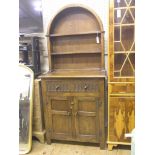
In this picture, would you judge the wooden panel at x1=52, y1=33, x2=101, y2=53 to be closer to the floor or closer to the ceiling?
the ceiling

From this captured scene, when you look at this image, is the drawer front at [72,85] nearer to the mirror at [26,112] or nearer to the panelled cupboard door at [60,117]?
the panelled cupboard door at [60,117]

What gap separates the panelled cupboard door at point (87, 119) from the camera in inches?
98.6

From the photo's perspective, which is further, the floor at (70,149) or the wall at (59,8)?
the wall at (59,8)

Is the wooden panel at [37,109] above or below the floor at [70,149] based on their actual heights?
above

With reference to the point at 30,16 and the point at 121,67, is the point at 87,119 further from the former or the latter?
the point at 30,16

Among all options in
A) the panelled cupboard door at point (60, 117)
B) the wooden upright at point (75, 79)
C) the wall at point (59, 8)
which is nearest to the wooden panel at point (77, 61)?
the wooden upright at point (75, 79)

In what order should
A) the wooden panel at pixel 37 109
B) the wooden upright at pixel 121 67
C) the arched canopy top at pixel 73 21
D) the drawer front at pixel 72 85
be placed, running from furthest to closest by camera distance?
1. the arched canopy top at pixel 73 21
2. the wooden panel at pixel 37 109
3. the drawer front at pixel 72 85
4. the wooden upright at pixel 121 67

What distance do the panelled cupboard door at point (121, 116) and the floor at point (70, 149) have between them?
16 cm

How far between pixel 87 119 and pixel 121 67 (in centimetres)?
77

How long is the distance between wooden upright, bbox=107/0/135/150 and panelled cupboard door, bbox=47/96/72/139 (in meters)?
0.54

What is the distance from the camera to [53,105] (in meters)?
2.64

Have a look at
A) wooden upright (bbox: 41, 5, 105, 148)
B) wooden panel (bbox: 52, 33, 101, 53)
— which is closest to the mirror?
wooden upright (bbox: 41, 5, 105, 148)
